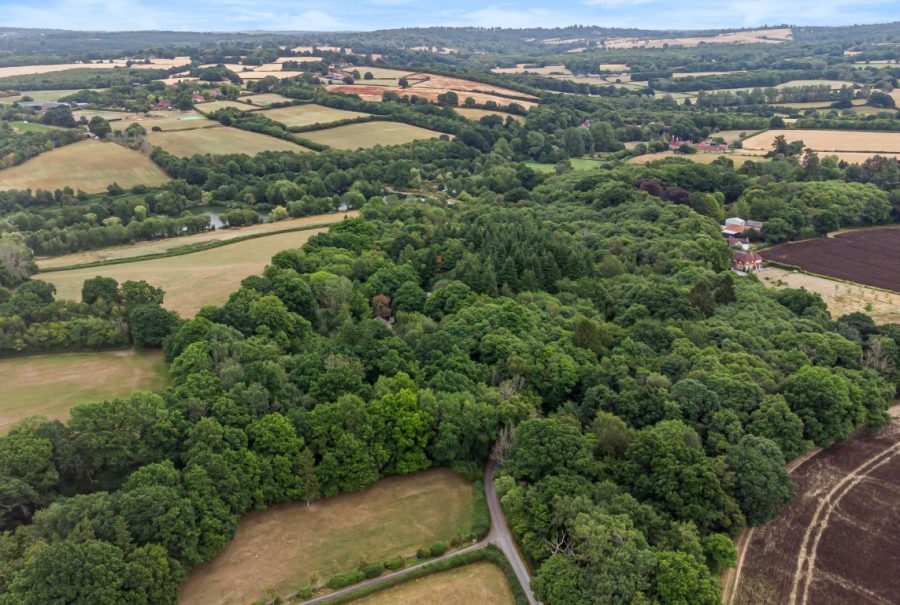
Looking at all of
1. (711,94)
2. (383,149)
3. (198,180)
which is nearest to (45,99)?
(198,180)

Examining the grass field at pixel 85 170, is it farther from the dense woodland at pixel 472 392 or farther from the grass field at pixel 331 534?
the grass field at pixel 331 534

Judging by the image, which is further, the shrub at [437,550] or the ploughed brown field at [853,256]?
the ploughed brown field at [853,256]

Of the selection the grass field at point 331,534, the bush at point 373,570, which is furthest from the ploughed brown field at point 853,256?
the bush at point 373,570

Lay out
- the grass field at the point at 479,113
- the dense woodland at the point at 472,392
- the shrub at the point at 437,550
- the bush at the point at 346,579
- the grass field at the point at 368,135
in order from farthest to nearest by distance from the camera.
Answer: the grass field at the point at 479,113, the grass field at the point at 368,135, the shrub at the point at 437,550, the bush at the point at 346,579, the dense woodland at the point at 472,392

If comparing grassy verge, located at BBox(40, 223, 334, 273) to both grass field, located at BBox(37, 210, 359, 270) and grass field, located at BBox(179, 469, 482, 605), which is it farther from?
grass field, located at BBox(179, 469, 482, 605)

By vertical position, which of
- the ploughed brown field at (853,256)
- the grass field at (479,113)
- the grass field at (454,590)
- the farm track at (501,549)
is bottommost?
the grass field at (454,590)

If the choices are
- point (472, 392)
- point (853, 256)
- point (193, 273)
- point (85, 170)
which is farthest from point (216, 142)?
point (853, 256)

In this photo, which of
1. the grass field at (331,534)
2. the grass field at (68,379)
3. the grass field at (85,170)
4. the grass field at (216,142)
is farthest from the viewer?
the grass field at (216,142)

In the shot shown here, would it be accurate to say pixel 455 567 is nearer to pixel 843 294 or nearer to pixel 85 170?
pixel 843 294
